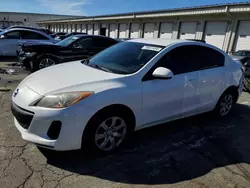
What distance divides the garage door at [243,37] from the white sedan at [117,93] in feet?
41.3

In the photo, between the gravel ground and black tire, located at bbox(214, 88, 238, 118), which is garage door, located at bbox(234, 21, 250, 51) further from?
the gravel ground

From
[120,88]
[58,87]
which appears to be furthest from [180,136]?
[58,87]

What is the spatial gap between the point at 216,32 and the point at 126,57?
52.7 feet

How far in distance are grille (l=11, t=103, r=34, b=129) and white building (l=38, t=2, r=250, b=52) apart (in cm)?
1567

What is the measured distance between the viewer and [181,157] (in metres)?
3.49

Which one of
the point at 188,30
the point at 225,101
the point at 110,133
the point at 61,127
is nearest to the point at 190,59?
the point at 225,101

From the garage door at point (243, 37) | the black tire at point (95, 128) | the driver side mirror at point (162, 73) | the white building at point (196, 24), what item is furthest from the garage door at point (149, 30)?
the black tire at point (95, 128)

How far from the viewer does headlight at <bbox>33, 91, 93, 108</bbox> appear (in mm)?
2893

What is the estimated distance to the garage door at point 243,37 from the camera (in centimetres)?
1566

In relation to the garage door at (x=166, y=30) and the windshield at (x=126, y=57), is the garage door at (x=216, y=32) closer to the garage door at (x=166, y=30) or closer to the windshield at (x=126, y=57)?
the garage door at (x=166, y=30)

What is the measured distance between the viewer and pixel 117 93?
320 centimetres

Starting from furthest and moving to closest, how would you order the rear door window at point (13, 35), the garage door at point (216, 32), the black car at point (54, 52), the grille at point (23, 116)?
the garage door at point (216, 32)
the rear door window at point (13, 35)
the black car at point (54, 52)
the grille at point (23, 116)

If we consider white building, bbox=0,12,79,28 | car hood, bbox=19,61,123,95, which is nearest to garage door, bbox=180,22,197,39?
car hood, bbox=19,61,123,95

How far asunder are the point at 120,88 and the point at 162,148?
3.92ft
